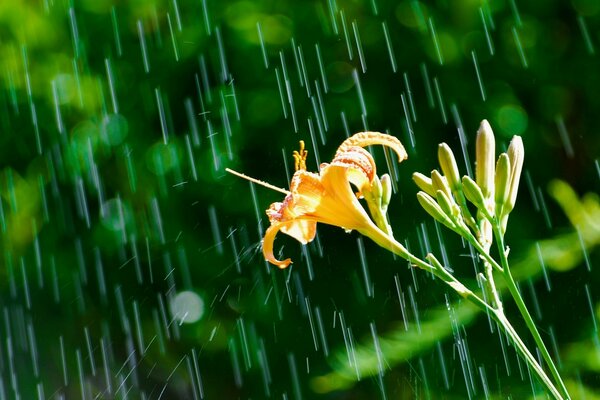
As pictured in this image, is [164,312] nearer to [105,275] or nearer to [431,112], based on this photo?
[105,275]

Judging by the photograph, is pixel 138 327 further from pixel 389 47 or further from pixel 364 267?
pixel 389 47

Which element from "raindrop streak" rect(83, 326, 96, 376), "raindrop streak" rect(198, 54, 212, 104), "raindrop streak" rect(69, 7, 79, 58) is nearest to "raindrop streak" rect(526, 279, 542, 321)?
"raindrop streak" rect(198, 54, 212, 104)

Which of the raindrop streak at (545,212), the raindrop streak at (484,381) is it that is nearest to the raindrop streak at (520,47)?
the raindrop streak at (545,212)

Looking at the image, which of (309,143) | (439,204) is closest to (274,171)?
(309,143)

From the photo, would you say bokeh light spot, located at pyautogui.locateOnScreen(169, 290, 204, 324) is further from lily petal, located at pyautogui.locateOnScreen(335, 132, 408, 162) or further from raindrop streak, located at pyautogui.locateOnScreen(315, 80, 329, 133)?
lily petal, located at pyautogui.locateOnScreen(335, 132, 408, 162)

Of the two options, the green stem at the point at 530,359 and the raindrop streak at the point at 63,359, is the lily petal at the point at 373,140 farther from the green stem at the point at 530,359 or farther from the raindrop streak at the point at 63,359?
the raindrop streak at the point at 63,359

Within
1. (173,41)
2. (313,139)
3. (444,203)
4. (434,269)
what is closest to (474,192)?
(444,203)
